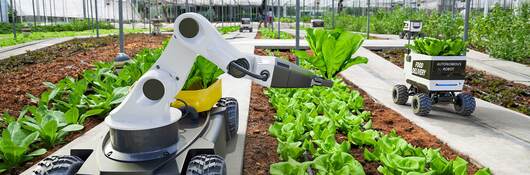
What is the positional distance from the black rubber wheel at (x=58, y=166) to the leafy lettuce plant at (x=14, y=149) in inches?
30.3

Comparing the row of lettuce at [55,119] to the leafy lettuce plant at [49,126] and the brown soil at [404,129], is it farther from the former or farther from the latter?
the brown soil at [404,129]

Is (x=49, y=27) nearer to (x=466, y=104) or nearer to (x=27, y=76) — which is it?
(x=27, y=76)

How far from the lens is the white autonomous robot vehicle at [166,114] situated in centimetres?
181

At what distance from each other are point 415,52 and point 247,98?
→ 76.7 inches

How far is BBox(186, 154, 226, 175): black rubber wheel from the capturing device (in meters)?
1.77

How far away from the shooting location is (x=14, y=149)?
7.99ft

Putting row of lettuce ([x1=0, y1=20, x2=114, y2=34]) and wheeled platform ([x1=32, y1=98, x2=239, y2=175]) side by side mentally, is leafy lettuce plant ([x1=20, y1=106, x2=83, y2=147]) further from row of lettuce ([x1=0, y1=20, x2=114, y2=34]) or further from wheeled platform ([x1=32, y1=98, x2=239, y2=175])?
row of lettuce ([x1=0, y1=20, x2=114, y2=34])

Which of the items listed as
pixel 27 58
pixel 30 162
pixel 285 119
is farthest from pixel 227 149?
pixel 27 58

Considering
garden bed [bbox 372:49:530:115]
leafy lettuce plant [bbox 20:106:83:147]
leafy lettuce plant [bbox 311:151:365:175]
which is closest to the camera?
leafy lettuce plant [bbox 311:151:365:175]

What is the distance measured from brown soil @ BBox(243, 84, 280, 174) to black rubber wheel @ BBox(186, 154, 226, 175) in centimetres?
68

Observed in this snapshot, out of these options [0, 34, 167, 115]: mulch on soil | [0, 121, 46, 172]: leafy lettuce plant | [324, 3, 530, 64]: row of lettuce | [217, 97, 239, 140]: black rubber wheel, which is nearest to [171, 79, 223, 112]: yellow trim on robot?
[217, 97, 239, 140]: black rubber wheel

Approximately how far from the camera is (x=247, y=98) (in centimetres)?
456

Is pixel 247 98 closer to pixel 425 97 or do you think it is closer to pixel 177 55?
pixel 425 97

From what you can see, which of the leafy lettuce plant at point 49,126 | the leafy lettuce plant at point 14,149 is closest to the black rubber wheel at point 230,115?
the leafy lettuce plant at point 49,126
